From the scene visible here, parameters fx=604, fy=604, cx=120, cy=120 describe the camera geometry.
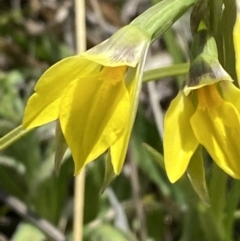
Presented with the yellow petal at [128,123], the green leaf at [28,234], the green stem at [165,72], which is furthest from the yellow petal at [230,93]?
the green leaf at [28,234]

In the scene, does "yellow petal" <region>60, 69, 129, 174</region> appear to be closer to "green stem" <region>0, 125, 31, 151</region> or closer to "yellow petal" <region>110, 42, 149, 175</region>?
"yellow petal" <region>110, 42, 149, 175</region>

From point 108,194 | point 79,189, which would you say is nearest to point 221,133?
point 79,189

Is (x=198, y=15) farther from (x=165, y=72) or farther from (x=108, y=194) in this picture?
(x=108, y=194)

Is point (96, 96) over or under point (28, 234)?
over

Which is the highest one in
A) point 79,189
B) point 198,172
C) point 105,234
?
point 198,172

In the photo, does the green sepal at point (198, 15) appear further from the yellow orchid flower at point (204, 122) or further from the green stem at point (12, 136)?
the green stem at point (12, 136)

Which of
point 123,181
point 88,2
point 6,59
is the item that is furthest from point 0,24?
point 123,181

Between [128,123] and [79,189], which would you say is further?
[79,189]

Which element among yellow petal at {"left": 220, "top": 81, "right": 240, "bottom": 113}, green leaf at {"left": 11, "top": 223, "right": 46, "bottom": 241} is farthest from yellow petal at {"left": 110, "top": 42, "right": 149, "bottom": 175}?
green leaf at {"left": 11, "top": 223, "right": 46, "bottom": 241}
